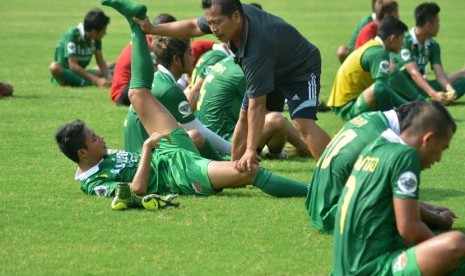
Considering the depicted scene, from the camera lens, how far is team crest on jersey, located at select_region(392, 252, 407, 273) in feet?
18.6

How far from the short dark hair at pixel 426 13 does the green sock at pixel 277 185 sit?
6693 millimetres

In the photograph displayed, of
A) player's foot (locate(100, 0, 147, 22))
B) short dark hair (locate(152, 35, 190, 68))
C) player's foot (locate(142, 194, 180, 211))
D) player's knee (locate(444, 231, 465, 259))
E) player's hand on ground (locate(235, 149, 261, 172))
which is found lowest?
player's foot (locate(142, 194, 180, 211))

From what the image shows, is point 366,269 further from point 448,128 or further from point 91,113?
point 91,113

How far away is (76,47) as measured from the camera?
17.4m

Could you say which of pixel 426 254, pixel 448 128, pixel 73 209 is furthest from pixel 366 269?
pixel 73 209

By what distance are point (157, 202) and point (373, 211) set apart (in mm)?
2923

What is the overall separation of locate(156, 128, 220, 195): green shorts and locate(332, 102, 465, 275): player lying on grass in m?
2.88

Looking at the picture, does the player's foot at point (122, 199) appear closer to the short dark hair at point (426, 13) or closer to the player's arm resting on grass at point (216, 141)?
the player's arm resting on grass at point (216, 141)

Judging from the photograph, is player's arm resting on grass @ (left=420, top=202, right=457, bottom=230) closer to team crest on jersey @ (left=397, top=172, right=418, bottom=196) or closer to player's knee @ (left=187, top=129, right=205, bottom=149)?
team crest on jersey @ (left=397, top=172, right=418, bottom=196)

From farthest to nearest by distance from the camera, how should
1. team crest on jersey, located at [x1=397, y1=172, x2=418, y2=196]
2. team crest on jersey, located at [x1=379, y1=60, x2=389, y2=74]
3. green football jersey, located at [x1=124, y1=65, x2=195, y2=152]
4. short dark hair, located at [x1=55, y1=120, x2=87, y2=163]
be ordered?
1. team crest on jersey, located at [x1=379, y1=60, x2=389, y2=74]
2. green football jersey, located at [x1=124, y1=65, x2=195, y2=152]
3. short dark hair, located at [x1=55, y1=120, x2=87, y2=163]
4. team crest on jersey, located at [x1=397, y1=172, x2=418, y2=196]

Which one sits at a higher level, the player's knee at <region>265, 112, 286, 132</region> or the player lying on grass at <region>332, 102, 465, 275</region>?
the player lying on grass at <region>332, 102, 465, 275</region>

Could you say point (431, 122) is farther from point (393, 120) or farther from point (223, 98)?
point (223, 98)

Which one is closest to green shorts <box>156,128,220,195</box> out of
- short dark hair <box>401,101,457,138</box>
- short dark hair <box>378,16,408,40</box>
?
short dark hair <box>401,101,457,138</box>

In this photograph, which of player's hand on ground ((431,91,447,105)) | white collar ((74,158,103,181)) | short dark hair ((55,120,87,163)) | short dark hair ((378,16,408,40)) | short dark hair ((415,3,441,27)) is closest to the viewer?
short dark hair ((55,120,87,163))
